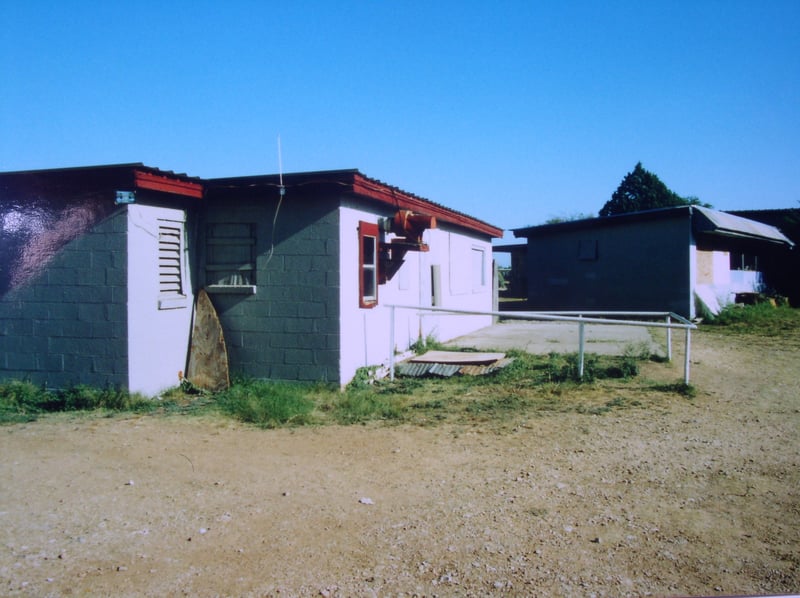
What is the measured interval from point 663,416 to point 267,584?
17.0 ft

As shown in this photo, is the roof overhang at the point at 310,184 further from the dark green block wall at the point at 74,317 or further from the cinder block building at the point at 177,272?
the dark green block wall at the point at 74,317

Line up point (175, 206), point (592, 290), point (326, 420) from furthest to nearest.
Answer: point (592, 290) < point (175, 206) < point (326, 420)

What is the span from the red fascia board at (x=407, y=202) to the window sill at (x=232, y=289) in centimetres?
190

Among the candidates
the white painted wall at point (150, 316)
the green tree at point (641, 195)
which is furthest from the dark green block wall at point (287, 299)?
the green tree at point (641, 195)

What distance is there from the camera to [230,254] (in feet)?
29.6

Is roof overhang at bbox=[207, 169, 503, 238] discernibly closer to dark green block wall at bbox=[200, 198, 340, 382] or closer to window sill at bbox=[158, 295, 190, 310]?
dark green block wall at bbox=[200, 198, 340, 382]

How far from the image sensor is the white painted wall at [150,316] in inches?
310

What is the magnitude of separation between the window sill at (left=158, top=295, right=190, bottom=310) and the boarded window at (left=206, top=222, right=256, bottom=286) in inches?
18.5

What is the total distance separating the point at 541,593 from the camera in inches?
132

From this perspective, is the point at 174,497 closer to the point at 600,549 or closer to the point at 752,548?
the point at 600,549

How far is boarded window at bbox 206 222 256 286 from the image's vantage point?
895 centimetres

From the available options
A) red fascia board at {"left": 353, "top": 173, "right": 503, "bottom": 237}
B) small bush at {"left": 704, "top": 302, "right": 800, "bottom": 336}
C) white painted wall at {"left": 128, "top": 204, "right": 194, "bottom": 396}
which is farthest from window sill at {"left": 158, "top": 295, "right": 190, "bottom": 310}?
small bush at {"left": 704, "top": 302, "right": 800, "bottom": 336}

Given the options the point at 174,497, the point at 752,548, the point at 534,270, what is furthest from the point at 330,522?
the point at 534,270

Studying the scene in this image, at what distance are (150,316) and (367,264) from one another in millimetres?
3095
